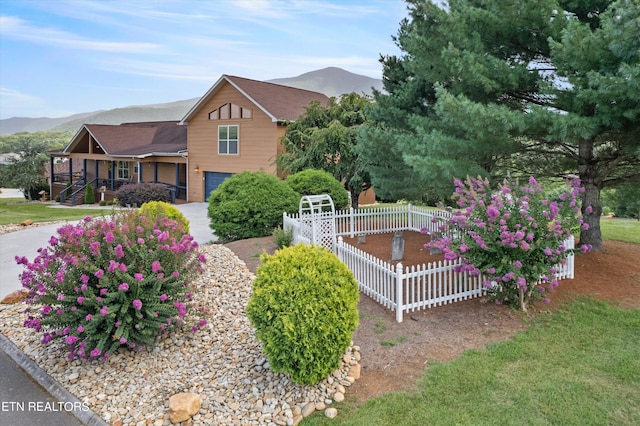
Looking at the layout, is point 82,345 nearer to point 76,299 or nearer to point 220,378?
point 76,299

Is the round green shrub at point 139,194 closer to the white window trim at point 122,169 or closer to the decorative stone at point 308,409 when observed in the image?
the white window trim at point 122,169

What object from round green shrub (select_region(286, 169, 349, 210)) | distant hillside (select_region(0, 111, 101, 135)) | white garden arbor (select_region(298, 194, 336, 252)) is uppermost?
distant hillside (select_region(0, 111, 101, 135))

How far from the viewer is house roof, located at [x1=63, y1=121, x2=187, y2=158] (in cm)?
2584

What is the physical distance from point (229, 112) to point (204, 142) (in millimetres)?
2550

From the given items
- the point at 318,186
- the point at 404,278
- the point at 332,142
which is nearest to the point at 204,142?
the point at 332,142

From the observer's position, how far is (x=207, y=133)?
76.8 feet

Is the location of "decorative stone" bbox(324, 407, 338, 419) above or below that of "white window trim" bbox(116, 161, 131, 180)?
below

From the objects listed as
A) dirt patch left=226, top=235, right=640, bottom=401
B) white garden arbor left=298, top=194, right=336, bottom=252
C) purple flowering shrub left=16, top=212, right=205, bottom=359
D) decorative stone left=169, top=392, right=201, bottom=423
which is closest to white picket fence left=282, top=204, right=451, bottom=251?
white garden arbor left=298, top=194, right=336, bottom=252

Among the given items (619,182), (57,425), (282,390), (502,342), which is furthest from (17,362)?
(619,182)

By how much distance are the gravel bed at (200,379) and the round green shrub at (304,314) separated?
0.95 feet

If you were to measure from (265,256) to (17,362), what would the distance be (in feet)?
11.8

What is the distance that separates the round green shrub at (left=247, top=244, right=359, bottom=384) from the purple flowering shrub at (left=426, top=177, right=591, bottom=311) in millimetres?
2078

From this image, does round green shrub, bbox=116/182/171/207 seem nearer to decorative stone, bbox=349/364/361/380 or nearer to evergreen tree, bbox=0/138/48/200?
evergreen tree, bbox=0/138/48/200

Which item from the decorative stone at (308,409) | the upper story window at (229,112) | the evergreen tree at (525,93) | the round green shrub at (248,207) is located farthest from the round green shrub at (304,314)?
the upper story window at (229,112)
